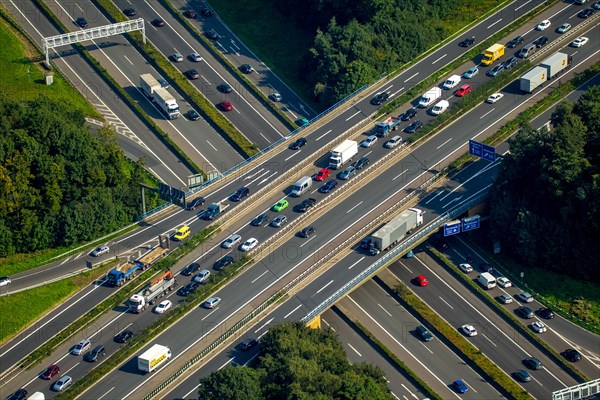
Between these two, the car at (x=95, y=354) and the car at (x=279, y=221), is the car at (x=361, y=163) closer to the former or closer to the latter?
the car at (x=279, y=221)

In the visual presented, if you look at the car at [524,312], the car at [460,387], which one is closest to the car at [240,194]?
the car at [524,312]

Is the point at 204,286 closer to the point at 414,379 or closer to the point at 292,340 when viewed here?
the point at 292,340

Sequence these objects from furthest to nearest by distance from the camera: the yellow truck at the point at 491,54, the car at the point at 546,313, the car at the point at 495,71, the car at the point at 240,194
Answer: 1. the yellow truck at the point at 491,54
2. the car at the point at 495,71
3. the car at the point at 240,194
4. the car at the point at 546,313

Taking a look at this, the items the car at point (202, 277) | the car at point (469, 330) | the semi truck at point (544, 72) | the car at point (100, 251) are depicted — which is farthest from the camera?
the semi truck at point (544, 72)

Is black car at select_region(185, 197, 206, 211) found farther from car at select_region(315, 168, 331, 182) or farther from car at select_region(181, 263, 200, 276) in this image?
car at select_region(315, 168, 331, 182)

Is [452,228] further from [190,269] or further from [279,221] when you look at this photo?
[190,269]

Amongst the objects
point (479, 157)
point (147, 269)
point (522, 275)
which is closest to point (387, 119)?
point (479, 157)

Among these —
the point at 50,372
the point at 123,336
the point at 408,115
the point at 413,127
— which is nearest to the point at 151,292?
the point at 123,336
